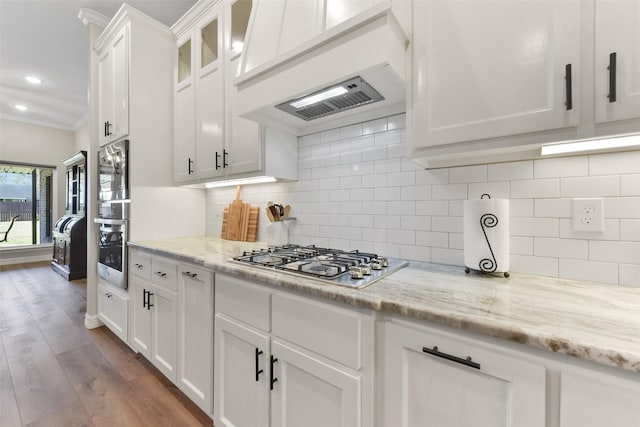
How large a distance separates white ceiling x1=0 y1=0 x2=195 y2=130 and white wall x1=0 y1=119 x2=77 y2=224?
0.30 meters

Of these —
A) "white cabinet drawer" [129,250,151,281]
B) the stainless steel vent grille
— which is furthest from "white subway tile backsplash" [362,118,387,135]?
"white cabinet drawer" [129,250,151,281]

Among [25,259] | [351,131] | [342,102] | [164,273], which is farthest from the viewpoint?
[25,259]

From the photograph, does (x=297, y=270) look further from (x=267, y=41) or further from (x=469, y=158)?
(x=267, y=41)

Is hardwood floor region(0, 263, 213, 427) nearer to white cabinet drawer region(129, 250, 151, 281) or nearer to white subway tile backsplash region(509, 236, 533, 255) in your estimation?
white cabinet drawer region(129, 250, 151, 281)

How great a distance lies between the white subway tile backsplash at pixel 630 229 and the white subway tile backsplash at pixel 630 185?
10 cm

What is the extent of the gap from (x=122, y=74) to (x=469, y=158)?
275 centimetres

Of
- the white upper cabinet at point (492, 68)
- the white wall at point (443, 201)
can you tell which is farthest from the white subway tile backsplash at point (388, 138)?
the white upper cabinet at point (492, 68)

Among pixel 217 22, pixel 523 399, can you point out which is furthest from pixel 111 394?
pixel 217 22

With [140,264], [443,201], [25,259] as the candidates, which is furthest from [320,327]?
[25,259]

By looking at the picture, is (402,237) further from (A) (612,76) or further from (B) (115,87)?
(B) (115,87)

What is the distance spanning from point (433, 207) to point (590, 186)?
57cm

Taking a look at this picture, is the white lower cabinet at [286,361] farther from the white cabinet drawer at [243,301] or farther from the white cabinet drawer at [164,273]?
the white cabinet drawer at [164,273]

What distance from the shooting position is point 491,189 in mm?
1211

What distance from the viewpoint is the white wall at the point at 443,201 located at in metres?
0.98
